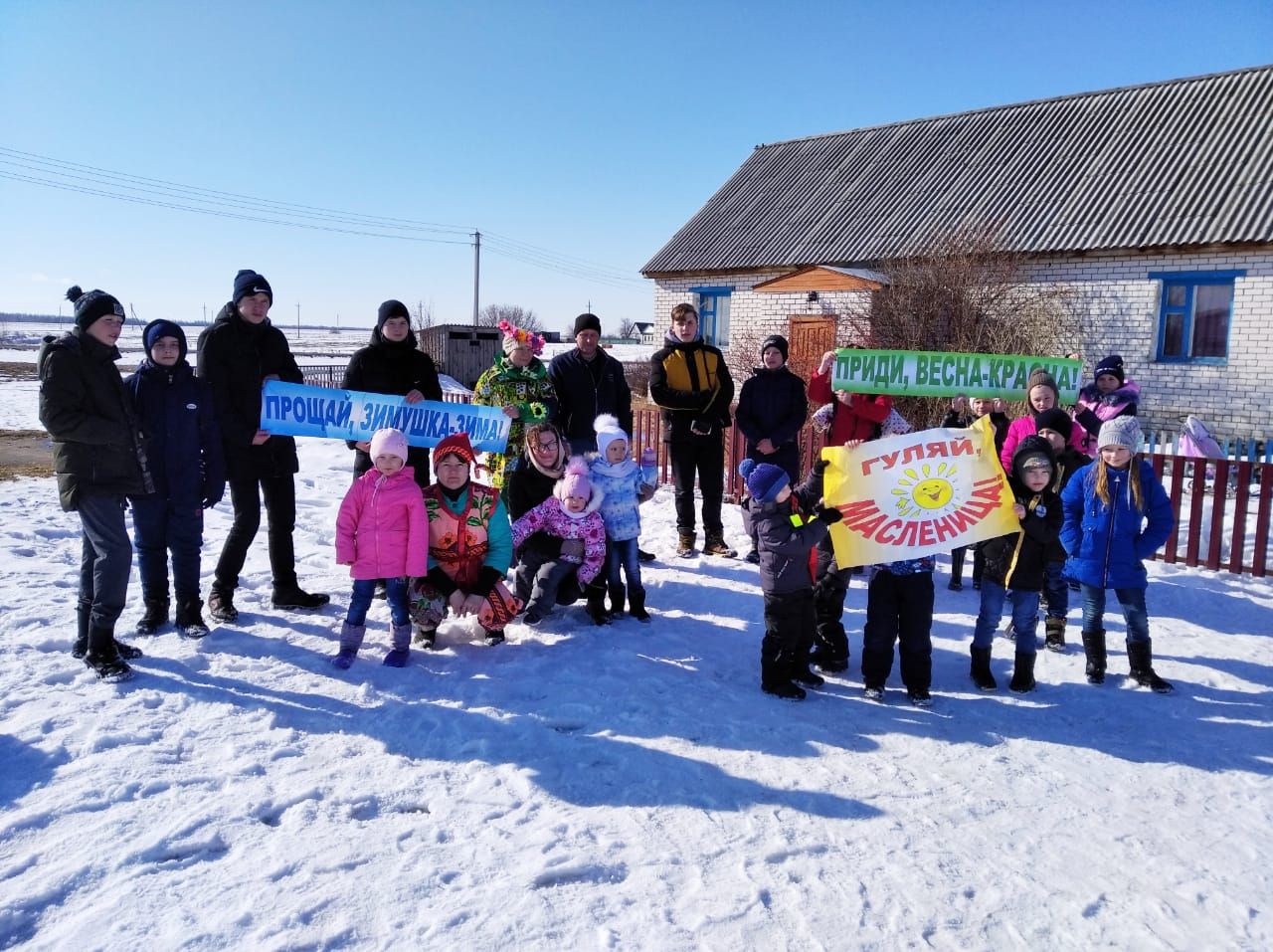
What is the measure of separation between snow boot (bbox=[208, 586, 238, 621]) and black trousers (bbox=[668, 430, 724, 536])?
3.58 m

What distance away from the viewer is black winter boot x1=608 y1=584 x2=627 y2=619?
18.4 feet

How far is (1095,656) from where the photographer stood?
4652 mm

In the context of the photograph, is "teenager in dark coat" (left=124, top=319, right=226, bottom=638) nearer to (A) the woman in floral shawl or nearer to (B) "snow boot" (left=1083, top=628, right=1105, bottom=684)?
(A) the woman in floral shawl

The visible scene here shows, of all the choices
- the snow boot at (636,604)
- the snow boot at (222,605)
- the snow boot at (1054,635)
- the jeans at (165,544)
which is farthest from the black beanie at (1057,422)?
the snow boot at (222,605)

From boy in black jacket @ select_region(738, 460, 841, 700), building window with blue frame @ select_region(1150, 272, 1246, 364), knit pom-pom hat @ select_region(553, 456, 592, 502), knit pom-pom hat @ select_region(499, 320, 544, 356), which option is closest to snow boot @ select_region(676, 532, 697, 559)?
knit pom-pom hat @ select_region(553, 456, 592, 502)

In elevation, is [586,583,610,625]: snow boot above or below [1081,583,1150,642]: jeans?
below

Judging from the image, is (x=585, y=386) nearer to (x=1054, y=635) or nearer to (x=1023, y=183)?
(x=1054, y=635)

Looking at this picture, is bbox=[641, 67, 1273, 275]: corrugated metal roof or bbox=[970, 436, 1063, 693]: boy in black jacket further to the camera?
bbox=[641, 67, 1273, 275]: corrugated metal roof

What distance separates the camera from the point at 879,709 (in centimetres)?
428

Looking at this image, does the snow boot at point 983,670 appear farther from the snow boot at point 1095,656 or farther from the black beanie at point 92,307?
the black beanie at point 92,307

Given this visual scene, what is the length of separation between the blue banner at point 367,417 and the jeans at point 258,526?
0.37 metres

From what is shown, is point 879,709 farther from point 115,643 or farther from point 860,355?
point 115,643

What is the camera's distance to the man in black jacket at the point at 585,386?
633 centimetres

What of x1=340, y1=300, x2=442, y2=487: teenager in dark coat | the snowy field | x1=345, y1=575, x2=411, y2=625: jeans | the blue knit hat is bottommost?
the snowy field
